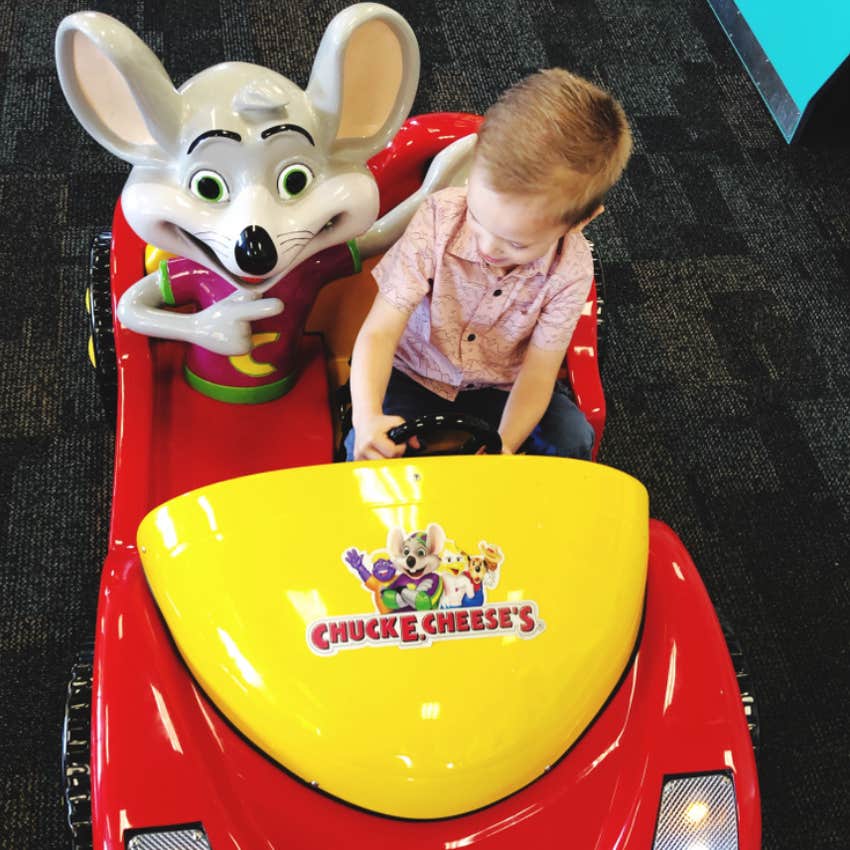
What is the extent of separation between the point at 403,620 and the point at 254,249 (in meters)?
0.35

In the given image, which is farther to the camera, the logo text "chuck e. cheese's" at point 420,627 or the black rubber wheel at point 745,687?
the black rubber wheel at point 745,687

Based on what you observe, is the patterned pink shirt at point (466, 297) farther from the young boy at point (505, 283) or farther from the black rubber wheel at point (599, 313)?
the black rubber wheel at point (599, 313)

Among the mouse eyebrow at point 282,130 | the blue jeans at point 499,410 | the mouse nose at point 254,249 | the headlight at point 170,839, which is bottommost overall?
the blue jeans at point 499,410

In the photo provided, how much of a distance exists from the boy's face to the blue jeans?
0.84ft

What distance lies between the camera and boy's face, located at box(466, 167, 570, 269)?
81 centimetres

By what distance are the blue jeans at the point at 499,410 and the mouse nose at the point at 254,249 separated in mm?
246

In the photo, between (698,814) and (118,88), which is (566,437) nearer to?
(698,814)

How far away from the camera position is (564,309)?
1002 mm

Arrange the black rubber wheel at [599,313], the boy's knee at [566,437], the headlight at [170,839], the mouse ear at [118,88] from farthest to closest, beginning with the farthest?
the black rubber wheel at [599,313] → the boy's knee at [566,437] → the mouse ear at [118,88] → the headlight at [170,839]

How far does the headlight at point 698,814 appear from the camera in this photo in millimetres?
771

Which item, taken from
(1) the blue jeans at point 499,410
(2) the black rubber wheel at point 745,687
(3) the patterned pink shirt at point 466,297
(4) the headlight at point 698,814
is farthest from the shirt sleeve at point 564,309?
(4) the headlight at point 698,814

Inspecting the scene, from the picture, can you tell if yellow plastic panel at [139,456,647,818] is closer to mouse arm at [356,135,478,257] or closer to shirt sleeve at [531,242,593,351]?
shirt sleeve at [531,242,593,351]

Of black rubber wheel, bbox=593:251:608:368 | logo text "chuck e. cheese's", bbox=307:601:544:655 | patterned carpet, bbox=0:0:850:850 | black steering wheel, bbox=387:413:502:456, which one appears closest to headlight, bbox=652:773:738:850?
logo text "chuck e. cheese's", bbox=307:601:544:655

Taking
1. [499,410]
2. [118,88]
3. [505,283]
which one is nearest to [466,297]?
[505,283]
